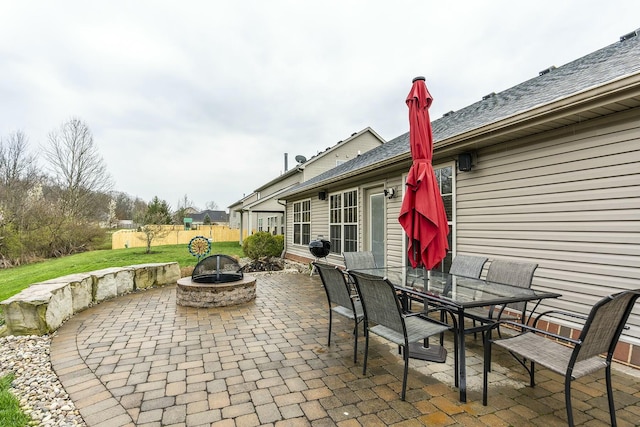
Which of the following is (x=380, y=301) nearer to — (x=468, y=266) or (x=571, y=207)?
(x=468, y=266)

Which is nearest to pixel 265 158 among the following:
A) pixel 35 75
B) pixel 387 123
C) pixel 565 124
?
pixel 387 123

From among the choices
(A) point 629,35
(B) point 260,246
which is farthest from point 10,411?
(B) point 260,246

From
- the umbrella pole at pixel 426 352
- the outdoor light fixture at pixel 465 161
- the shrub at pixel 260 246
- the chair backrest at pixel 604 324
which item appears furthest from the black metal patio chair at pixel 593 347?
the shrub at pixel 260 246

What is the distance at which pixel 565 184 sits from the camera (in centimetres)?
338

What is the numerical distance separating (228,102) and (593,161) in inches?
462

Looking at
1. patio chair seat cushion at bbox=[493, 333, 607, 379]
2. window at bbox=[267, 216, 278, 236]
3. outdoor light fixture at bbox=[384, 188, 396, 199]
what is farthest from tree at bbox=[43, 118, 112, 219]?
patio chair seat cushion at bbox=[493, 333, 607, 379]

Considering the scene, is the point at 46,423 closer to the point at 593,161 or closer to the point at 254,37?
the point at 593,161

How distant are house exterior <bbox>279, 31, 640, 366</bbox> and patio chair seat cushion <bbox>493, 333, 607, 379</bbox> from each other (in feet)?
4.36

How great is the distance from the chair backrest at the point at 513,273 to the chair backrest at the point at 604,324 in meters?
1.23

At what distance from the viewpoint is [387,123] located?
19.1 meters

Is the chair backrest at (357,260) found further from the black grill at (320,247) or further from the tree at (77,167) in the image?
the tree at (77,167)

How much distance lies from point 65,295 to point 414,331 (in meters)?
4.85

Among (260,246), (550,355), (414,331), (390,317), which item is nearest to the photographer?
(550,355)

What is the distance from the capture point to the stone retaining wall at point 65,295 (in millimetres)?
3674
